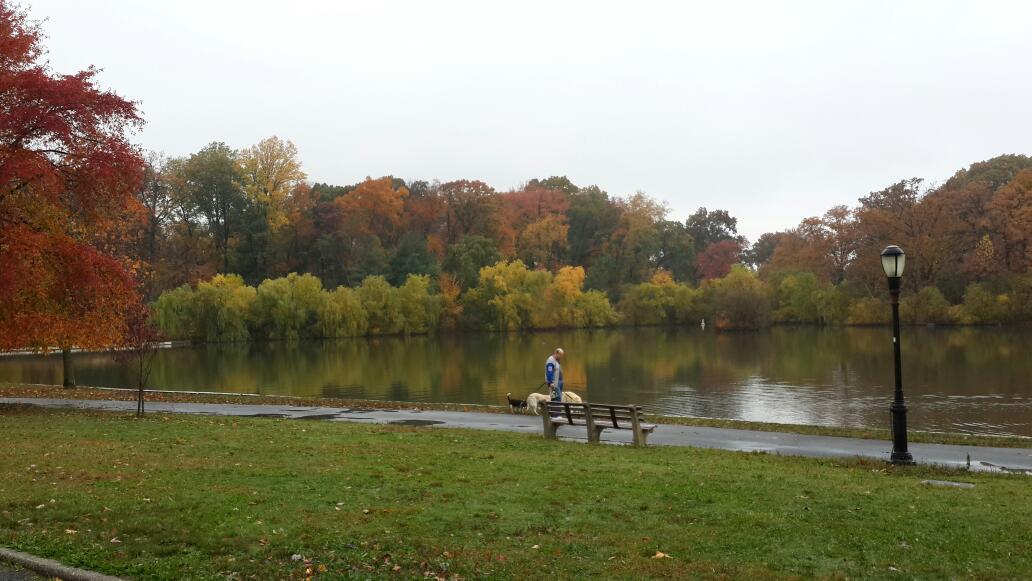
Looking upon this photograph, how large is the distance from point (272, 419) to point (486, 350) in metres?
37.2

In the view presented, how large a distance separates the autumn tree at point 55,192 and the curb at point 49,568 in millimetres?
11623

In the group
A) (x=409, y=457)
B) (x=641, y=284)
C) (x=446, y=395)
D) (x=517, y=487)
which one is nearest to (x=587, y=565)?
(x=517, y=487)

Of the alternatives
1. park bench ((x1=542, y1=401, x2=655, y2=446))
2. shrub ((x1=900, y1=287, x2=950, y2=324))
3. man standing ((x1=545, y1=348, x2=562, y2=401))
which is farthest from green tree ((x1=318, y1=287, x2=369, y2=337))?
park bench ((x1=542, y1=401, x2=655, y2=446))

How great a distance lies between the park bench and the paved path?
52cm

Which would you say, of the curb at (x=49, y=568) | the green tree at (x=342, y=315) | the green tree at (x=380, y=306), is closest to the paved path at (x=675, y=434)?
the curb at (x=49, y=568)

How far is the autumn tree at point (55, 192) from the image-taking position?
58.4 feet

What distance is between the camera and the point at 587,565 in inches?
266

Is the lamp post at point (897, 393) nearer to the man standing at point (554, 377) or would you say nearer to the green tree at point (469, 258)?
the man standing at point (554, 377)

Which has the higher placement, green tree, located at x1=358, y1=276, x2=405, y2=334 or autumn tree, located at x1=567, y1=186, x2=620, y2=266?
autumn tree, located at x1=567, y1=186, x2=620, y2=266

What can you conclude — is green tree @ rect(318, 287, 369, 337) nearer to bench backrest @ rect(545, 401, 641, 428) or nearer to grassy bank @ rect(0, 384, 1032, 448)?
grassy bank @ rect(0, 384, 1032, 448)

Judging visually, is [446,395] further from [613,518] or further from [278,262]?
[278,262]

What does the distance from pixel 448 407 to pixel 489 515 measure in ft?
48.2

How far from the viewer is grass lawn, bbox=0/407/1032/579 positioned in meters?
6.82

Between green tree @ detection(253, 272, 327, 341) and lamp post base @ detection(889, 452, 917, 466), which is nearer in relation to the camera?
A: lamp post base @ detection(889, 452, 917, 466)
